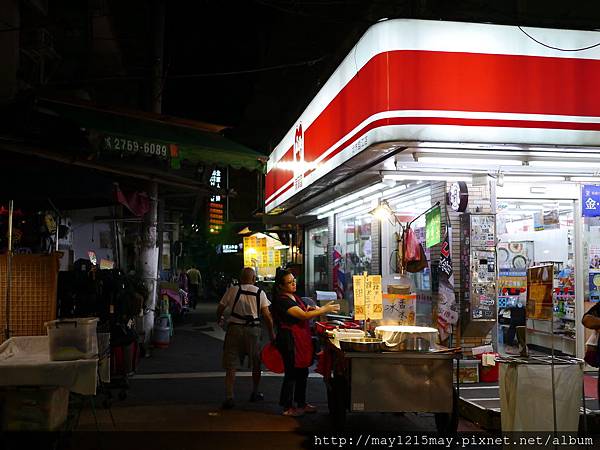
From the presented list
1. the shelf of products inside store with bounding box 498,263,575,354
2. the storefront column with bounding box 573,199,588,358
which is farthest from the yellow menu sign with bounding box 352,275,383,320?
the storefront column with bounding box 573,199,588,358

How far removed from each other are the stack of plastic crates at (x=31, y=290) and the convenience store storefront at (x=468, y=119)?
14.8 ft

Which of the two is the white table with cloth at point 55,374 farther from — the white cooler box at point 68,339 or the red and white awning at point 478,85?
the red and white awning at point 478,85

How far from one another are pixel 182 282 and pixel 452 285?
56.7 feet

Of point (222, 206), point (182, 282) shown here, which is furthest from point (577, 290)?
point (222, 206)

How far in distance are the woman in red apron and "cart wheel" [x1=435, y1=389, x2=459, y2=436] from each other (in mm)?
1962

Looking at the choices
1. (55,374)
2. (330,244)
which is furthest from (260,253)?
(55,374)

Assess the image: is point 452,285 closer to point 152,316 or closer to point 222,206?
point 152,316

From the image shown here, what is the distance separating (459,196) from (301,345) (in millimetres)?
3310

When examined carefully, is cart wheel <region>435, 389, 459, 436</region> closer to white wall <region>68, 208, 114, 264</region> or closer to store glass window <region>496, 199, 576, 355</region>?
store glass window <region>496, 199, 576, 355</region>

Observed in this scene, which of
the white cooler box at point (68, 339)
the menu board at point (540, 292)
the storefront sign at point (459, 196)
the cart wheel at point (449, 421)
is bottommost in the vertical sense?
the cart wheel at point (449, 421)

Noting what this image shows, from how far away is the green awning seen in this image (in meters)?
9.71

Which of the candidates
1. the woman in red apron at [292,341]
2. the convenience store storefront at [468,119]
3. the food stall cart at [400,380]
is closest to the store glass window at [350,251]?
the convenience store storefront at [468,119]

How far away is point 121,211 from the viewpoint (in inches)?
609

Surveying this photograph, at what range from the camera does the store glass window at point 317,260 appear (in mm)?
16750
